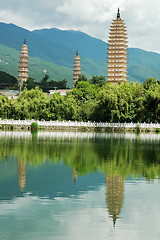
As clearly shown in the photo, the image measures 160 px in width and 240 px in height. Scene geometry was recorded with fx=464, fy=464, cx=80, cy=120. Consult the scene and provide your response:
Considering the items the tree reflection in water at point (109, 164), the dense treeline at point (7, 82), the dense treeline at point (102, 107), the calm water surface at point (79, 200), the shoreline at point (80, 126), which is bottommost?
the calm water surface at point (79, 200)

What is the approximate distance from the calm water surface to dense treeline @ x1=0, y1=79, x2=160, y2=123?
132 feet

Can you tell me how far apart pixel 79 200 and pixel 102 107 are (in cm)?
5039

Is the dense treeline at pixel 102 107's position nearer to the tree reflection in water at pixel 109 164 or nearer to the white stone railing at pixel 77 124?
the white stone railing at pixel 77 124

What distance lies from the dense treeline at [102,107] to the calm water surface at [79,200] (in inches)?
1582

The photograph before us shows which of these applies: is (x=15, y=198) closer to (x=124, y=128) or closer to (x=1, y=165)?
(x=1, y=165)

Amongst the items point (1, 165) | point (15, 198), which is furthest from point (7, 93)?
point (15, 198)

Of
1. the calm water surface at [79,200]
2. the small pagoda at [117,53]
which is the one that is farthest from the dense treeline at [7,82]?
the calm water surface at [79,200]

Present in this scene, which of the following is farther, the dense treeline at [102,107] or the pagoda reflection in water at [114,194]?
the dense treeline at [102,107]

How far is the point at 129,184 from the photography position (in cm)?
1520

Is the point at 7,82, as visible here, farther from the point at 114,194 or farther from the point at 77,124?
the point at 114,194

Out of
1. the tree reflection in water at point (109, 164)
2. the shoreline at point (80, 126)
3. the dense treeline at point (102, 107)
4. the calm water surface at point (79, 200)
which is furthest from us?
the dense treeline at point (102, 107)

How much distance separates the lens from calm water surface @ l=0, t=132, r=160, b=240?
9.77 meters

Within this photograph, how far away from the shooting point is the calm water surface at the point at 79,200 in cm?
977

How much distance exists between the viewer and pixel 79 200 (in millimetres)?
12539
